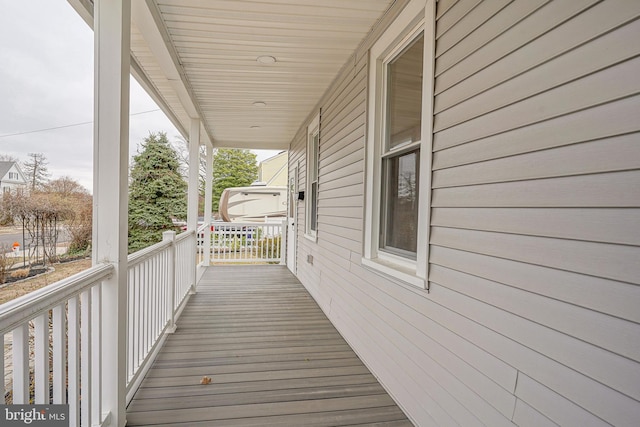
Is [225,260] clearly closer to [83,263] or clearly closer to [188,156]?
[188,156]

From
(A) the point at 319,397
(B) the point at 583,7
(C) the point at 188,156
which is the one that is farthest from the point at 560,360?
(C) the point at 188,156

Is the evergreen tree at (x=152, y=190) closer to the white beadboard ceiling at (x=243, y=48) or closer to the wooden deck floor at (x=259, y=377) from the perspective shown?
the white beadboard ceiling at (x=243, y=48)

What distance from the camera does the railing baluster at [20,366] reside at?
1.09m

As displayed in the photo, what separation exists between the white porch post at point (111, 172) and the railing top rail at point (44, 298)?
167mm

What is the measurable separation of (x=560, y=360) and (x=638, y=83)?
0.87 meters

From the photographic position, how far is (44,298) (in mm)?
1204

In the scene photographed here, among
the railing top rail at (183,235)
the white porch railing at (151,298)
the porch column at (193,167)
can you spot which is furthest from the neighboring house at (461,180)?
the railing top rail at (183,235)

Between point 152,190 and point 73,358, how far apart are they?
1356mm

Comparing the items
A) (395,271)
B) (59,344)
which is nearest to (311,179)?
(395,271)

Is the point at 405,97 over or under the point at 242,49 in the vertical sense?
under

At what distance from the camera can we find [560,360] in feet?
3.61

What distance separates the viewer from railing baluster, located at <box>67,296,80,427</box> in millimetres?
1448

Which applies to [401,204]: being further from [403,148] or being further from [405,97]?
[405,97]

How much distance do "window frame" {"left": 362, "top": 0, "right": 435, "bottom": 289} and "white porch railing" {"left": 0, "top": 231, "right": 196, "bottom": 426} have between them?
169cm
